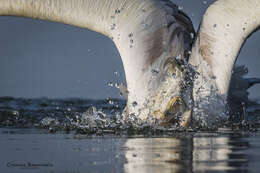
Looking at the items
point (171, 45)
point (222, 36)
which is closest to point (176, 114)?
point (171, 45)

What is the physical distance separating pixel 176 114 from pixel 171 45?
2.11 feet

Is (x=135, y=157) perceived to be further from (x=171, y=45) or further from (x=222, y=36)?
(x=222, y=36)

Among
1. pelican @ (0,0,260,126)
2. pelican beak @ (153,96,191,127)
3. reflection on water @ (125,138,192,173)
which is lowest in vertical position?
reflection on water @ (125,138,192,173)

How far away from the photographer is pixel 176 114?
4.13 m

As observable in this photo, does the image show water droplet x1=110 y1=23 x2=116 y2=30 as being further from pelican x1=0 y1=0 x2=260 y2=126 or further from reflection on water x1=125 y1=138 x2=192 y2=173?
reflection on water x1=125 y1=138 x2=192 y2=173

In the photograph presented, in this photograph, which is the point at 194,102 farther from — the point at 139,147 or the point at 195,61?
the point at 139,147

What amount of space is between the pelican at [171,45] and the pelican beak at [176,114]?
75 mm

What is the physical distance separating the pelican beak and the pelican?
0.25ft

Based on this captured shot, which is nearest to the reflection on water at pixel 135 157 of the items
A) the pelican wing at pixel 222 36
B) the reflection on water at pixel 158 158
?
the reflection on water at pixel 158 158

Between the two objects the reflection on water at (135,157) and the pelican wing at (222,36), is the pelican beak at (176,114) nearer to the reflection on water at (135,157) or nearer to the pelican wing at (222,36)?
the pelican wing at (222,36)

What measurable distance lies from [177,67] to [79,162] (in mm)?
2551

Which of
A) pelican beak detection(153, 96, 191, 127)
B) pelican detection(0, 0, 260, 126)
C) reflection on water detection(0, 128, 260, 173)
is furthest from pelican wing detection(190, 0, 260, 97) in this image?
reflection on water detection(0, 128, 260, 173)

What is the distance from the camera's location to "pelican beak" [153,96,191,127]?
4070 millimetres

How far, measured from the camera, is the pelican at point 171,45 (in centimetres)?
435
